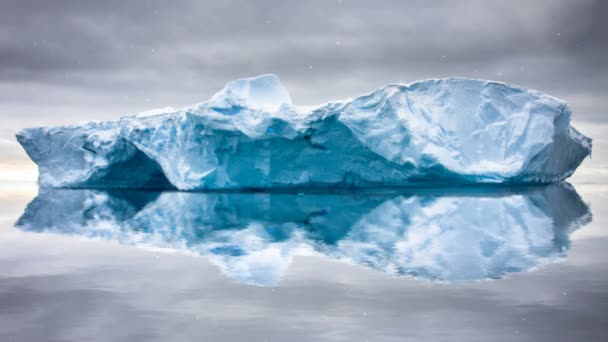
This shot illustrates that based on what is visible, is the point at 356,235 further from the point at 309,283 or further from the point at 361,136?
the point at 361,136

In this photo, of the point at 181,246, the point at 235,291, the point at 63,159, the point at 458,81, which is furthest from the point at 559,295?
the point at 63,159

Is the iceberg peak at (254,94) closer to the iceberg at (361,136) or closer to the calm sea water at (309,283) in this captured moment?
the iceberg at (361,136)

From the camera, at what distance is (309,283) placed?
364 cm

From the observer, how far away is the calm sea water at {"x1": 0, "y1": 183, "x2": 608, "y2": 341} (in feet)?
8.54

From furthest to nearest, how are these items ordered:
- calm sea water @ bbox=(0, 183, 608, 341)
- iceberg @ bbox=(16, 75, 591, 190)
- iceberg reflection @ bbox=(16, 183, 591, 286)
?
iceberg @ bbox=(16, 75, 591, 190) → iceberg reflection @ bbox=(16, 183, 591, 286) → calm sea water @ bbox=(0, 183, 608, 341)

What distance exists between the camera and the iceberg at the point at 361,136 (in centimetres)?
1510

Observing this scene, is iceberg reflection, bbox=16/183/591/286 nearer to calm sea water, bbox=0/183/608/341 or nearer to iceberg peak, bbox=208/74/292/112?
calm sea water, bbox=0/183/608/341

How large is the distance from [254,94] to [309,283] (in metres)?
13.9

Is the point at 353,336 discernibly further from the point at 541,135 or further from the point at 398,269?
the point at 541,135

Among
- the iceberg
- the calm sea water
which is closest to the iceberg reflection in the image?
the calm sea water

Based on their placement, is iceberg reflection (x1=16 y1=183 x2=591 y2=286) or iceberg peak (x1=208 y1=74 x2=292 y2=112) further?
iceberg peak (x1=208 y1=74 x2=292 y2=112)

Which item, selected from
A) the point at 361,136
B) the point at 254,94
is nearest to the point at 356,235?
the point at 361,136

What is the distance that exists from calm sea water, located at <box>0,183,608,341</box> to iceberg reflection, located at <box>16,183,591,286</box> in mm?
28

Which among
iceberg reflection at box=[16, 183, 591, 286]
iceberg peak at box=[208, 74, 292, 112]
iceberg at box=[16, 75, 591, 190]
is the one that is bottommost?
iceberg reflection at box=[16, 183, 591, 286]
